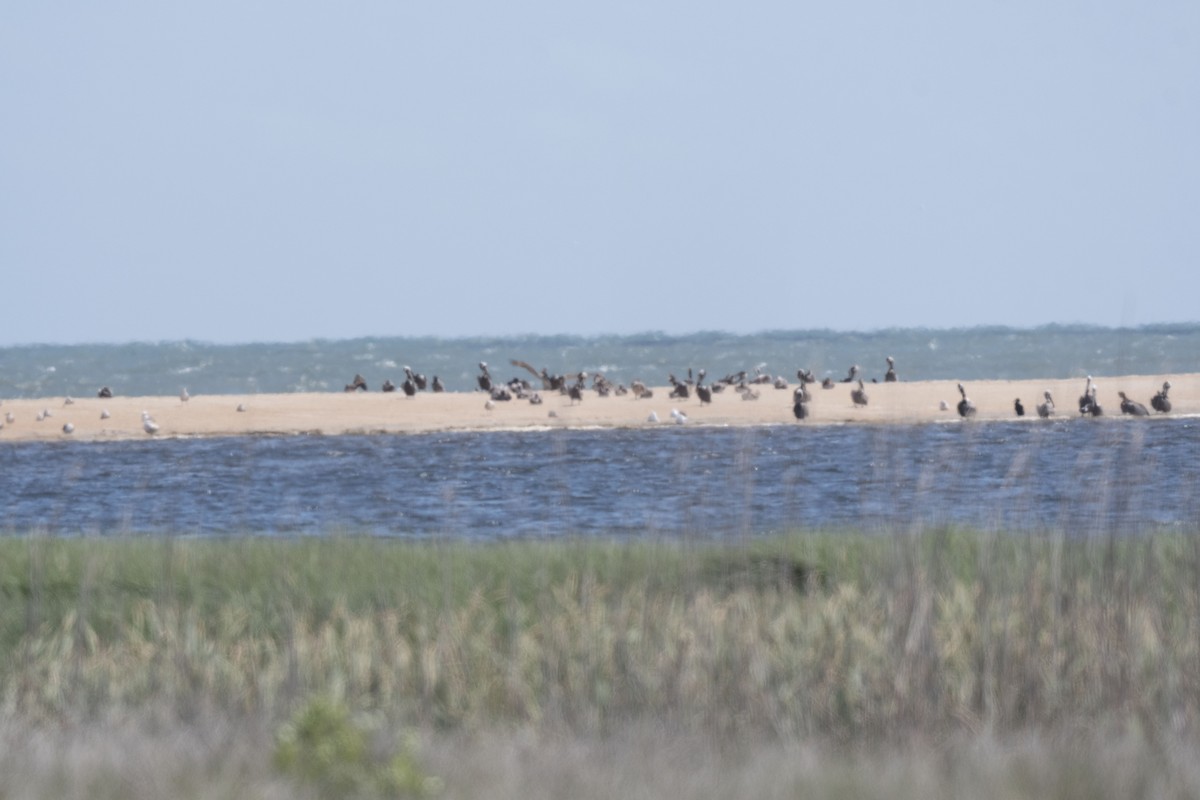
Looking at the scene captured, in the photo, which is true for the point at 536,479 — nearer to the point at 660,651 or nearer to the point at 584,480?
the point at 584,480

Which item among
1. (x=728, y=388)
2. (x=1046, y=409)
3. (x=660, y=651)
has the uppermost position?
(x=728, y=388)

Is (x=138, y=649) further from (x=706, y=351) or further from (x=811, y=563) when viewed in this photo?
Result: (x=706, y=351)

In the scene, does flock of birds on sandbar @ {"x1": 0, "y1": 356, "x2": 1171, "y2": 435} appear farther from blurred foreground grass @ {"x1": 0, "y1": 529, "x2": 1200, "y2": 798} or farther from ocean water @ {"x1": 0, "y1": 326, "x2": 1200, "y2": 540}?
blurred foreground grass @ {"x1": 0, "y1": 529, "x2": 1200, "y2": 798}

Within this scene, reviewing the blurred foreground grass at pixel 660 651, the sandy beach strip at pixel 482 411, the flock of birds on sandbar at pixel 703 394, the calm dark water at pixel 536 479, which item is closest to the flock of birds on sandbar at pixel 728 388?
the flock of birds on sandbar at pixel 703 394

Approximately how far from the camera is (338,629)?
Answer: 11391 mm

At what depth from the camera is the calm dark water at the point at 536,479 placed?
2141 cm

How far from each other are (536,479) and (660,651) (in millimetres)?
19930

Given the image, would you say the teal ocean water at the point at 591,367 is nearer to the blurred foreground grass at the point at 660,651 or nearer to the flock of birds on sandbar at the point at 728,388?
the flock of birds on sandbar at the point at 728,388

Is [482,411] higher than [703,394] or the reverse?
the reverse

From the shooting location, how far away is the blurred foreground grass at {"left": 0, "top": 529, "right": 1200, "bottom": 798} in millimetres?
7973

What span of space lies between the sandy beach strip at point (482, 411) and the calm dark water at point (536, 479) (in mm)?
1775

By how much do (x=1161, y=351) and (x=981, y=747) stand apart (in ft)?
297

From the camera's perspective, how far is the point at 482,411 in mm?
43812

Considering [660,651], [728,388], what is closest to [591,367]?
[728,388]
